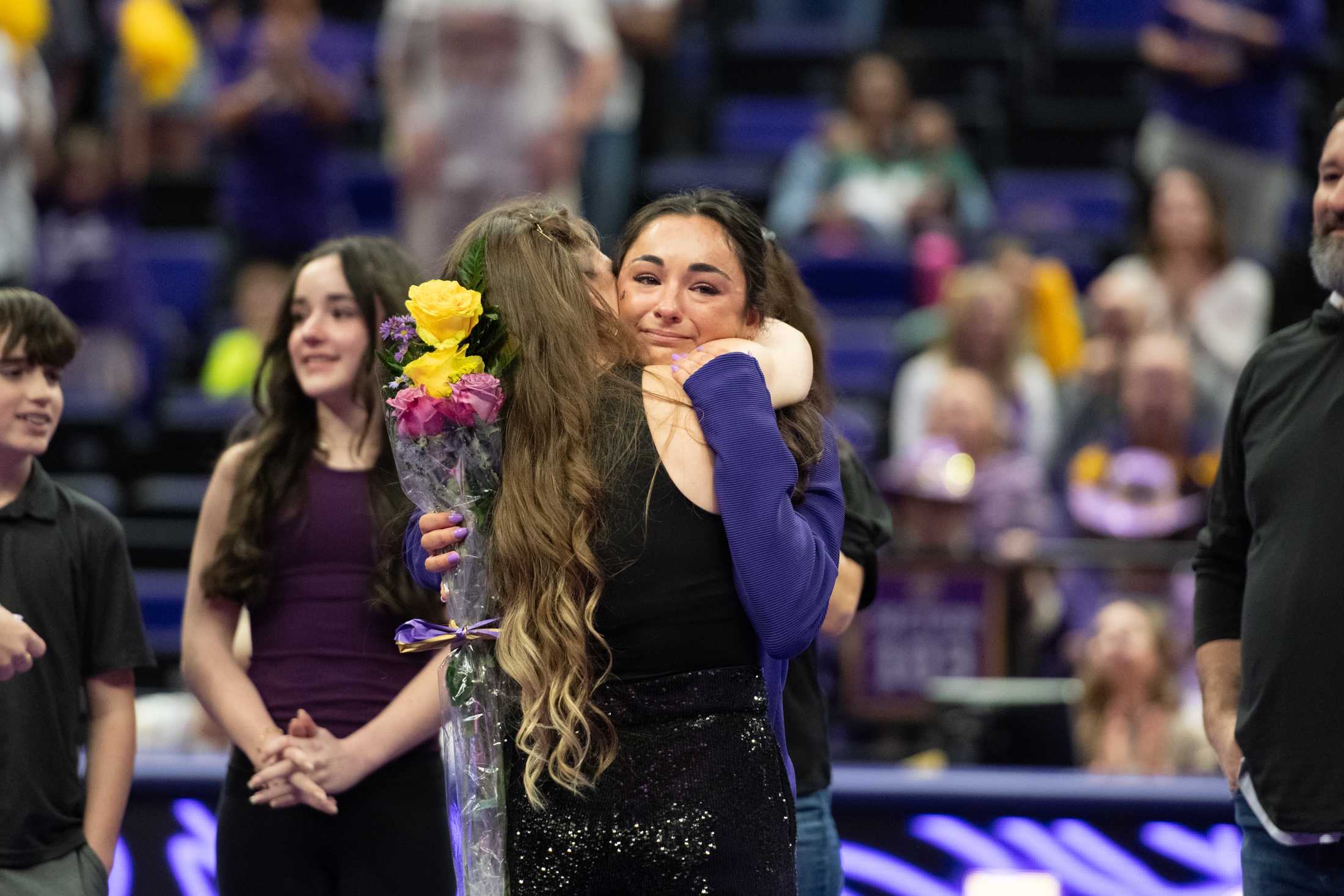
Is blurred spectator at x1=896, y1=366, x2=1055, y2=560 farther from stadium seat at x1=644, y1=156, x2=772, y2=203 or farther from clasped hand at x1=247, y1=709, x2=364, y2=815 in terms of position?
clasped hand at x1=247, y1=709, x2=364, y2=815

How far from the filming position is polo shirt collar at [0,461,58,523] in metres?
3.13

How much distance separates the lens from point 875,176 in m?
8.49

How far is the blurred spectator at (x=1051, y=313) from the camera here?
25.2 ft

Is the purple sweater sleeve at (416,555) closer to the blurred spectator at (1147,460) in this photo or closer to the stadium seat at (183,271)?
the blurred spectator at (1147,460)

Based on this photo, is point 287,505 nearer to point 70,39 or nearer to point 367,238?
point 367,238

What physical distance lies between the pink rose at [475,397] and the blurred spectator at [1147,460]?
3723 mm

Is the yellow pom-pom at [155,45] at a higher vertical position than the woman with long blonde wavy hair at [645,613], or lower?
higher

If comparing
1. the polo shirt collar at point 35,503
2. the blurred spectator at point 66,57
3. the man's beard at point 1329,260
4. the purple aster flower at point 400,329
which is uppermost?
the blurred spectator at point 66,57

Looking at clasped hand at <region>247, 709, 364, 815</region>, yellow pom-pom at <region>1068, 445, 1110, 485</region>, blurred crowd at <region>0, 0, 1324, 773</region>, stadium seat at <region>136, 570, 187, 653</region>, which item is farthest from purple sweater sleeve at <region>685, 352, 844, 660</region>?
stadium seat at <region>136, 570, 187, 653</region>

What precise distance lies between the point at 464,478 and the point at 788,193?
617 cm

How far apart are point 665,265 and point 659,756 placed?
717 mm

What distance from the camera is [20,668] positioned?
2840 millimetres

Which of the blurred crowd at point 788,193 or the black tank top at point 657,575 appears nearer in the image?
the black tank top at point 657,575

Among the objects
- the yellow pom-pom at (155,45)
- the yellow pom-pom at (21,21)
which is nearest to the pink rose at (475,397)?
the yellow pom-pom at (21,21)
